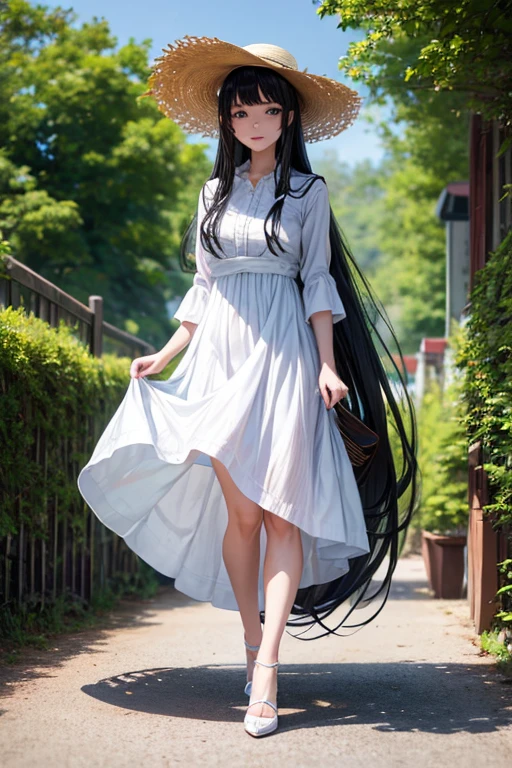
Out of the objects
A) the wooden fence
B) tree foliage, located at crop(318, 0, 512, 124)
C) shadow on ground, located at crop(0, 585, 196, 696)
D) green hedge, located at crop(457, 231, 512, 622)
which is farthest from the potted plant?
tree foliage, located at crop(318, 0, 512, 124)

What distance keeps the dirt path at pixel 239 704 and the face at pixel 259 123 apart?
1.99 m

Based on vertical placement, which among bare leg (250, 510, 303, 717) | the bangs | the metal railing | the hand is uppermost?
the bangs

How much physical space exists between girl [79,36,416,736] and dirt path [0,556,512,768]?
219mm

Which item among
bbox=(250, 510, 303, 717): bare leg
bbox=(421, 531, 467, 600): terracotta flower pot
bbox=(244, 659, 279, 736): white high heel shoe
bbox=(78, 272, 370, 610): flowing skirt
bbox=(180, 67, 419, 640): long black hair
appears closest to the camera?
bbox=(244, 659, 279, 736): white high heel shoe

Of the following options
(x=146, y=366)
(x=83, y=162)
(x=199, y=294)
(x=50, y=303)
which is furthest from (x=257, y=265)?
(x=83, y=162)

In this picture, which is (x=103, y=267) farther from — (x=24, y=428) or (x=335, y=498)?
(x=335, y=498)

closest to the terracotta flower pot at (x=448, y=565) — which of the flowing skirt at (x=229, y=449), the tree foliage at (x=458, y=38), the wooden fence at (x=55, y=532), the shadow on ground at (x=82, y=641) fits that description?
the shadow on ground at (x=82, y=641)

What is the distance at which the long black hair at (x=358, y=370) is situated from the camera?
3.36 m

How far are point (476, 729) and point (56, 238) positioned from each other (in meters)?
Answer: 15.8

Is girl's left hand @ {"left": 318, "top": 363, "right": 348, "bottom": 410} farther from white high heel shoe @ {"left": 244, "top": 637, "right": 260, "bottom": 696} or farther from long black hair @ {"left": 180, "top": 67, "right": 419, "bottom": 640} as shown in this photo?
white high heel shoe @ {"left": 244, "top": 637, "right": 260, "bottom": 696}

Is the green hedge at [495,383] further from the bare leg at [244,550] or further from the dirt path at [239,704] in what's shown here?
the bare leg at [244,550]

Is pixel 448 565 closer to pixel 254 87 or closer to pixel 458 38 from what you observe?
pixel 458 38

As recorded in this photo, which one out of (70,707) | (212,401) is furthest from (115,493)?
(70,707)

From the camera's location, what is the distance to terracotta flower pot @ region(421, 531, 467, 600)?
24.6ft
